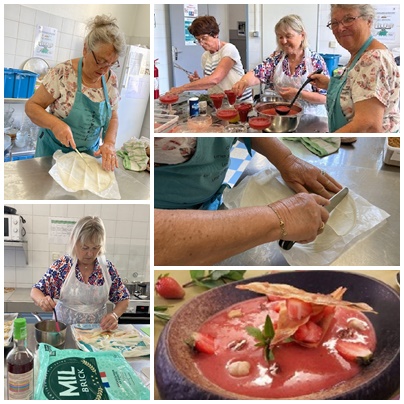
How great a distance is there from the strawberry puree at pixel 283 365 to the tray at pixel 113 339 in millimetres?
342

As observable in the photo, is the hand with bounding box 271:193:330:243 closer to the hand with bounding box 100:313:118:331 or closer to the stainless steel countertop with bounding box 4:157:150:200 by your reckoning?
the stainless steel countertop with bounding box 4:157:150:200

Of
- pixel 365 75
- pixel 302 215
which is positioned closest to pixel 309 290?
pixel 302 215

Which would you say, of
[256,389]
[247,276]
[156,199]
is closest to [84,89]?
[156,199]

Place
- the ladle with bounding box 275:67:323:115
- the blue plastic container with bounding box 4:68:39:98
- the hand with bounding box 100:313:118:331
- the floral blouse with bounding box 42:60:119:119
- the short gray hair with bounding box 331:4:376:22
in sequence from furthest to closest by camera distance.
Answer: the blue plastic container with bounding box 4:68:39:98, the hand with bounding box 100:313:118:331, the floral blouse with bounding box 42:60:119:119, the ladle with bounding box 275:67:323:115, the short gray hair with bounding box 331:4:376:22

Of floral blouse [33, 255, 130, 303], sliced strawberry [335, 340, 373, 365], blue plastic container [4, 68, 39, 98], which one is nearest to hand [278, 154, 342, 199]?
sliced strawberry [335, 340, 373, 365]

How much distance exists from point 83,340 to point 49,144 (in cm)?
60

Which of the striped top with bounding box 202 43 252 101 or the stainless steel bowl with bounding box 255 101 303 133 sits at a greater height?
the striped top with bounding box 202 43 252 101

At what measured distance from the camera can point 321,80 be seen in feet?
3.52

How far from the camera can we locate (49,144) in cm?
136

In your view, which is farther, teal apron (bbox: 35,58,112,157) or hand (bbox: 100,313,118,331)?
hand (bbox: 100,313,118,331)

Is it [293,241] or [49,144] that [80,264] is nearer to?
[49,144]

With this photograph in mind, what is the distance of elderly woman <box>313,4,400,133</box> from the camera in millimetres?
981

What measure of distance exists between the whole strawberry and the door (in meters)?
0.47

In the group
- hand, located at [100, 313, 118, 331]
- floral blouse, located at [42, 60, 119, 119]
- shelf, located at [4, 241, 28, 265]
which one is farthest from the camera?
shelf, located at [4, 241, 28, 265]
